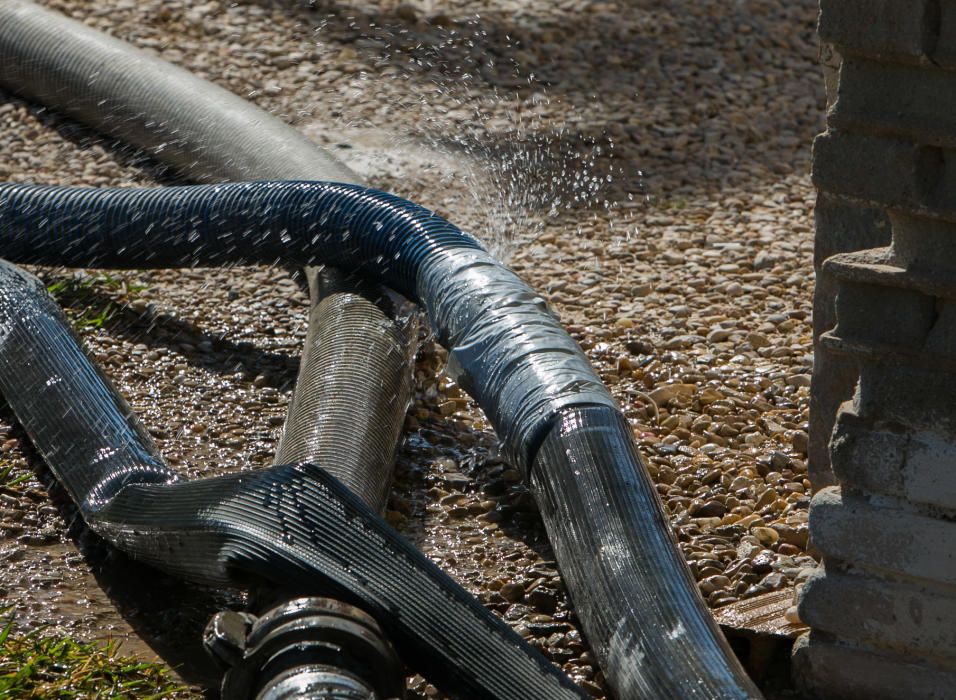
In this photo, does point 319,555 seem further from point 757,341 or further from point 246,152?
point 246,152

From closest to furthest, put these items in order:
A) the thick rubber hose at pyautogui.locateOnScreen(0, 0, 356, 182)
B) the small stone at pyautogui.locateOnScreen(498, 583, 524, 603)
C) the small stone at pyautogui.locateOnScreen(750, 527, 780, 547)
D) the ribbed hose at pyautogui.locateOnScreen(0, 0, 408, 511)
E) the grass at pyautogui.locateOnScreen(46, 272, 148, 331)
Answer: the small stone at pyautogui.locateOnScreen(498, 583, 524, 603), the small stone at pyautogui.locateOnScreen(750, 527, 780, 547), the ribbed hose at pyautogui.locateOnScreen(0, 0, 408, 511), the grass at pyautogui.locateOnScreen(46, 272, 148, 331), the thick rubber hose at pyautogui.locateOnScreen(0, 0, 356, 182)

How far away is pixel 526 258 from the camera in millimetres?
4957

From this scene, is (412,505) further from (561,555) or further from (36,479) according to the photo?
(36,479)

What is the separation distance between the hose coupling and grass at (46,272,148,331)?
87.2 inches

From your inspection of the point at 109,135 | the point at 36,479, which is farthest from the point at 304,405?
the point at 109,135

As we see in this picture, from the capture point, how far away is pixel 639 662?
2496mm

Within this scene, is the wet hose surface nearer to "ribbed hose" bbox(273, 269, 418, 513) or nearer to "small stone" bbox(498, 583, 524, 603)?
"ribbed hose" bbox(273, 269, 418, 513)

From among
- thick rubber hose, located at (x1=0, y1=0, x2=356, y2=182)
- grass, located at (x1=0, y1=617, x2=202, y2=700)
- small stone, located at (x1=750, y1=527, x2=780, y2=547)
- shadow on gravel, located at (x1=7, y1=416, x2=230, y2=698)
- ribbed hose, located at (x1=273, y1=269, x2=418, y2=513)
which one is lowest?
shadow on gravel, located at (x1=7, y1=416, x2=230, y2=698)

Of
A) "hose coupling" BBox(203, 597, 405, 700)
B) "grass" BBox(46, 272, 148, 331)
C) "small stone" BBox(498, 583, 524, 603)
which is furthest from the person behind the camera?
"grass" BBox(46, 272, 148, 331)

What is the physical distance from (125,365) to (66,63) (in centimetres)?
246

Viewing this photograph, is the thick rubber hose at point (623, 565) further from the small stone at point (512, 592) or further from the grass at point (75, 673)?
the grass at point (75, 673)

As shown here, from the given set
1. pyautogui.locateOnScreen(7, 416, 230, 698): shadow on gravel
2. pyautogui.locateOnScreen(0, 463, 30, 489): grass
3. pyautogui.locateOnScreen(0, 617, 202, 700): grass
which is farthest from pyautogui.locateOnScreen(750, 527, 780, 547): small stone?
pyautogui.locateOnScreen(0, 463, 30, 489): grass

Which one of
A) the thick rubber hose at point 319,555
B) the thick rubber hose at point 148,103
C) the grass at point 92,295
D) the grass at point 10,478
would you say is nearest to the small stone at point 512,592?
the thick rubber hose at point 319,555

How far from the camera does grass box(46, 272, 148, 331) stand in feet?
14.5
